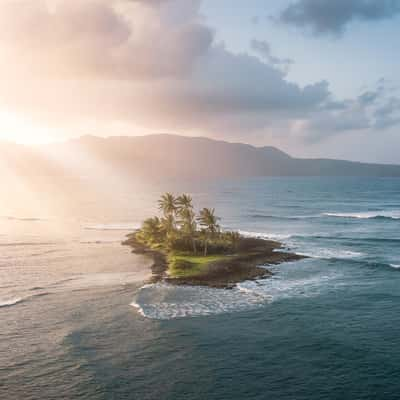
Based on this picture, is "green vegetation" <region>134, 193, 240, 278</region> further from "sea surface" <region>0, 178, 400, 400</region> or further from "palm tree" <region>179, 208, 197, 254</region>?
"sea surface" <region>0, 178, 400, 400</region>

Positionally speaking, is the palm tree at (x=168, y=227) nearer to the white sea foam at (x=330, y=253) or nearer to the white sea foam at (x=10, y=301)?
the white sea foam at (x=330, y=253)

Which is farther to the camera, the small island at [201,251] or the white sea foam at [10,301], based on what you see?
the small island at [201,251]

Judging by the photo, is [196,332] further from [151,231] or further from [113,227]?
[113,227]

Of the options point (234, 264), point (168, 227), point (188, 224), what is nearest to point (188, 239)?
point (188, 224)

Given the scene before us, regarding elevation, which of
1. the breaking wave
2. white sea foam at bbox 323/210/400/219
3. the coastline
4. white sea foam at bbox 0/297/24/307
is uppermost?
the breaking wave

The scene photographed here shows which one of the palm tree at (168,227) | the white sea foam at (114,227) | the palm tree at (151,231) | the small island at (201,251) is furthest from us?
the white sea foam at (114,227)

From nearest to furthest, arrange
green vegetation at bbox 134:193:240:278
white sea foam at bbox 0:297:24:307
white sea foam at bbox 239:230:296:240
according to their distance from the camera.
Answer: white sea foam at bbox 0:297:24:307 → green vegetation at bbox 134:193:240:278 → white sea foam at bbox 239:230:296:240

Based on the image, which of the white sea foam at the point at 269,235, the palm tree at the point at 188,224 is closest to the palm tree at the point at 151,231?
the palm tree at the point at 188,224

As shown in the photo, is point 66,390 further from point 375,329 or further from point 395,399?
point 375,329

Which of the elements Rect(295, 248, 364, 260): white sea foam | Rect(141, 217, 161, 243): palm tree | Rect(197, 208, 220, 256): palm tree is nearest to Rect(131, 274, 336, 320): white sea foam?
Rect(295, 248, 364, 260): white sea foam
